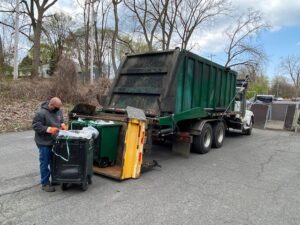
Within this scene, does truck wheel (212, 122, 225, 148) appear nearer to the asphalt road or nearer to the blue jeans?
the asphalt road

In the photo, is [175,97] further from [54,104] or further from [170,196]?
[54,104]

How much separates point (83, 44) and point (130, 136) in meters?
37.4

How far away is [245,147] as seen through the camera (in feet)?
34.3

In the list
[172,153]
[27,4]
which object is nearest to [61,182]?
[172,153]

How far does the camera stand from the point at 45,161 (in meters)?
5.14

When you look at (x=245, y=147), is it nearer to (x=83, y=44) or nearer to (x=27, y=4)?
(x=27, y=4)

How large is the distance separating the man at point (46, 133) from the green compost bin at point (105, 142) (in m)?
1.02

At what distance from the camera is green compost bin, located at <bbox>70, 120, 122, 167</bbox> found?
19.8 feet

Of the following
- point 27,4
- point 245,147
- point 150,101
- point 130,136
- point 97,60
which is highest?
point 27,4

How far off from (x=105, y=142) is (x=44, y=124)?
4.53 ft

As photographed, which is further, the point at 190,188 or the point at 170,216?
the point at 190,188

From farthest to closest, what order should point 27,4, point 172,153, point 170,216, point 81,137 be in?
point 27,4, point 172,153, point 81,137, point 170,216

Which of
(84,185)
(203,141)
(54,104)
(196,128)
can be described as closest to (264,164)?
(203,141)

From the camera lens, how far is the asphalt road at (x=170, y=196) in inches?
169
